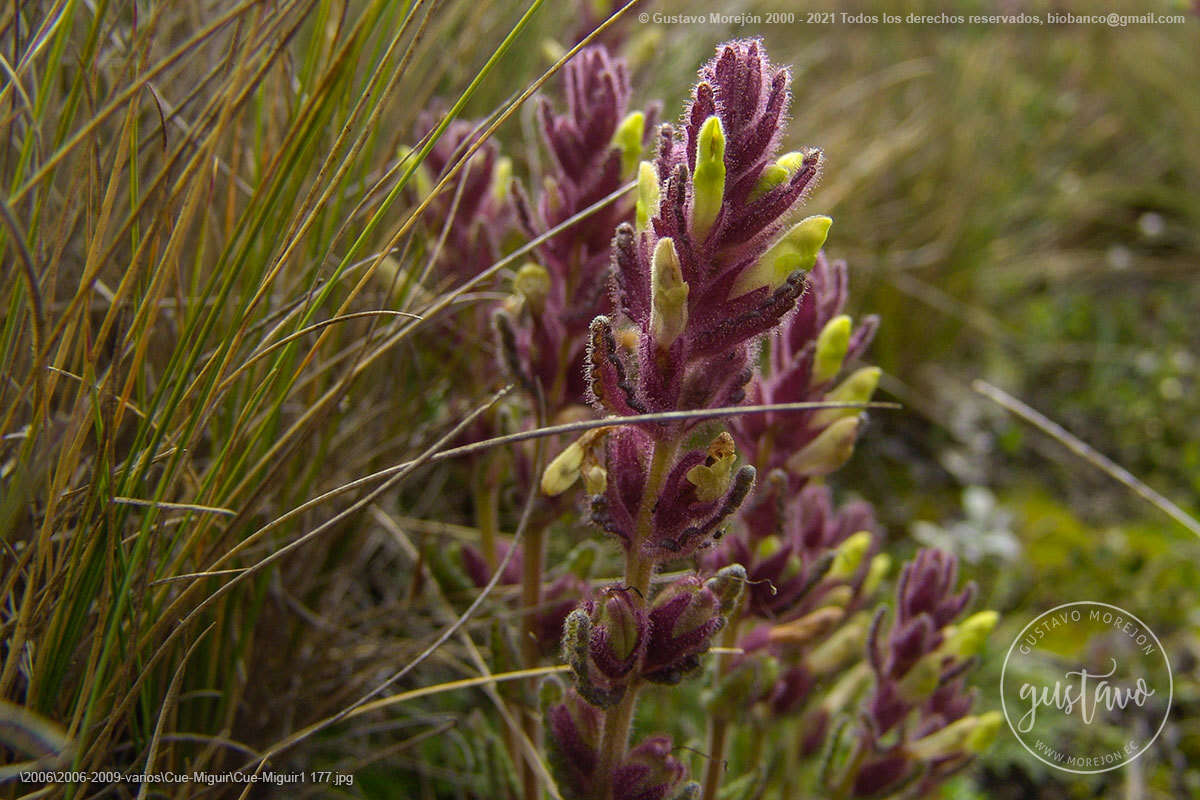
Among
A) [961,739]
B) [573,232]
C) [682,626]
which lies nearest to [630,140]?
[573,232]

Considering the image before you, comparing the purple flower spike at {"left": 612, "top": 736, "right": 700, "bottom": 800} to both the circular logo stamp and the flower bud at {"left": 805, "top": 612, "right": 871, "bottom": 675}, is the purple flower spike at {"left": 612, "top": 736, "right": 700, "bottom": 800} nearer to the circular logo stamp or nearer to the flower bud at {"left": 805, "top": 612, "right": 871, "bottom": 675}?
the flower bud at {"left": 805, "top": 612, "right": 871, "bottom": 675}

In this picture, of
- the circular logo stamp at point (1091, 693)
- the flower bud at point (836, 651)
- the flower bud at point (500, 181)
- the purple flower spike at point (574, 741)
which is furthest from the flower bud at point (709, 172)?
the circular logo stamp at point (1091, 693)

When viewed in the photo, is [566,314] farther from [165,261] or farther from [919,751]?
[919,751]

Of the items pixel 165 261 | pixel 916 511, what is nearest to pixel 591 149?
pixel 165 261

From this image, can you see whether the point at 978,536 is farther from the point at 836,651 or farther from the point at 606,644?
the point at 606,644

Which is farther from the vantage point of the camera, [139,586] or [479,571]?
[479,571]

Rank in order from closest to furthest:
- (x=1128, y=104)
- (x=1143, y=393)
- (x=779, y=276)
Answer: (x=779, y=276)
(x=1143, y=393)
(x=1128, y=104)

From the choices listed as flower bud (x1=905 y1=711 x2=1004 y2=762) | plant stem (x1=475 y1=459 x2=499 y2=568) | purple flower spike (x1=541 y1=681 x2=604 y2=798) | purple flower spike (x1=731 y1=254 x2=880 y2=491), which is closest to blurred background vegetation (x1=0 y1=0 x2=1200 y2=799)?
plant stem (x1=475 y1=459 x2=499 y2=568)

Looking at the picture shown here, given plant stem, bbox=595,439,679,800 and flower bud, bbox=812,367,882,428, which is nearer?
plant stem, bbox=595,439,679,800
